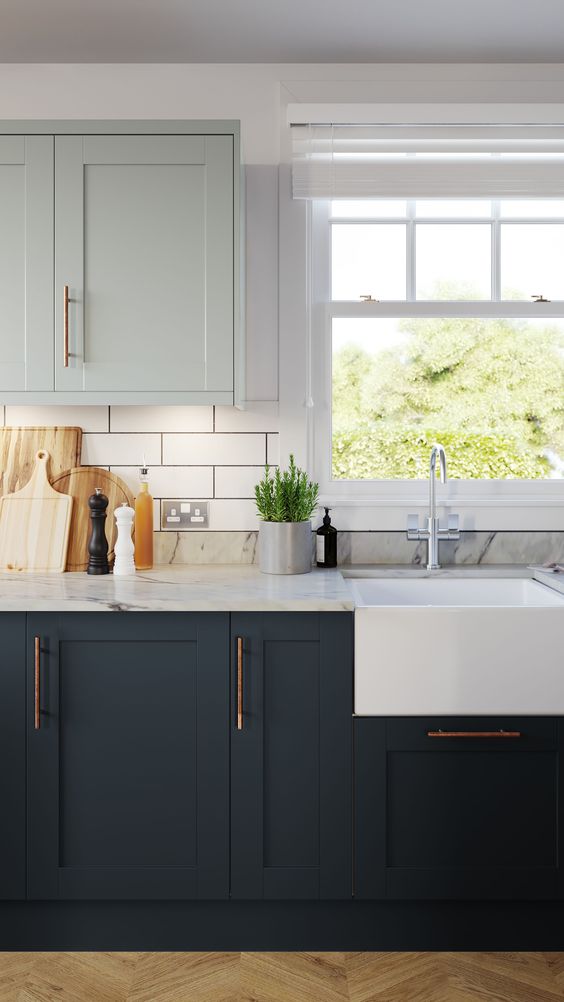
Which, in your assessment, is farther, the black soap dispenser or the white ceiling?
the black soap dispenser

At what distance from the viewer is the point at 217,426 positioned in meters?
2.72

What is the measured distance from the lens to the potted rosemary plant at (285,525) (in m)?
2.45

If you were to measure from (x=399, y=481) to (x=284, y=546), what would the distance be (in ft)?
1.88

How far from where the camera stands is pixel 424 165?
103 inches

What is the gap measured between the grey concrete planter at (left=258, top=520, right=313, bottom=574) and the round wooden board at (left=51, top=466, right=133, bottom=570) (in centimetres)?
53

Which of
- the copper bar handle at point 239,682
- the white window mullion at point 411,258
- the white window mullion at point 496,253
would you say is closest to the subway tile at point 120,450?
the copper bar handle at point 239,682

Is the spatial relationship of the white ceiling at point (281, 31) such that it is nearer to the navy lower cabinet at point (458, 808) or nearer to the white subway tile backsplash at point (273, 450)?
the white subway tile backsplash at point (273, 450)

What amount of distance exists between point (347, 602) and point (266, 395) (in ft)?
3.06

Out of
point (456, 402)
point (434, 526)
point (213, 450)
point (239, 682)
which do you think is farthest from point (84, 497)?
point (456, 402)

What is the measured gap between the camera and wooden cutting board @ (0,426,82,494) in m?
2.67

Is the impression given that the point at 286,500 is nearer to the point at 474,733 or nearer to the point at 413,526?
the point at 413,526

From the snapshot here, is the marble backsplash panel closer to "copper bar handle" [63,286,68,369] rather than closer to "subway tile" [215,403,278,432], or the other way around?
"subway tile" [215,403,278,432]

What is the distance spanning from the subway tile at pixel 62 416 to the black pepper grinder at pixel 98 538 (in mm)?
346

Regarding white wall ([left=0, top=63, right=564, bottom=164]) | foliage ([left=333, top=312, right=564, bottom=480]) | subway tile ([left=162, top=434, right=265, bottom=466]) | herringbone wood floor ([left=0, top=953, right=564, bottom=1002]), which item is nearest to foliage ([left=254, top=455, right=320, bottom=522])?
subway tile ([left=162, top=434, right=265, bottom=466])
